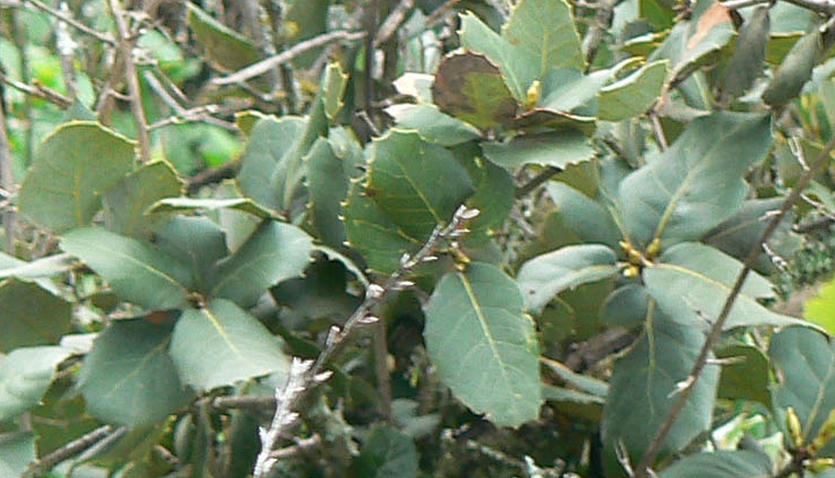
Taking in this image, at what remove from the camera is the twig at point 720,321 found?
0.66m

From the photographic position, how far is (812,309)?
1.71 feet

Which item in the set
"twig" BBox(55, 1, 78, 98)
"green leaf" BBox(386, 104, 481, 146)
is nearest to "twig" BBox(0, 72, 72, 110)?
"twig" BBox(55, 1, 78, 98)

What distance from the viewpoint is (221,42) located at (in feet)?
3.84

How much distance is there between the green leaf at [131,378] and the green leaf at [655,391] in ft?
0.98

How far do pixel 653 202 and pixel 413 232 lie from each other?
18 centimetres

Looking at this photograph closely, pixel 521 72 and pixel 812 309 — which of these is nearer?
pixel 812 309

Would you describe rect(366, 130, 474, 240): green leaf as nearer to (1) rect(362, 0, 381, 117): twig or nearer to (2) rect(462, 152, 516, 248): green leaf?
(2) rect(462, 152, 516, 248): green leaf

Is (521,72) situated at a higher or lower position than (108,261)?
higher

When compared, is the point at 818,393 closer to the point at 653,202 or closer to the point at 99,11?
the point at 653,202


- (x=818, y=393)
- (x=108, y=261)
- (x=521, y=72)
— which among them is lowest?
(x=818, y=393)

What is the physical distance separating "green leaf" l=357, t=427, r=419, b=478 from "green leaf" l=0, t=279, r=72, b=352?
245 millimetres

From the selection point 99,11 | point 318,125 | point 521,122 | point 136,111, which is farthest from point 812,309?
point 99,11

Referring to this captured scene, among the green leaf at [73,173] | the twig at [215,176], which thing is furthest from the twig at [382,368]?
the twig at [215,176]

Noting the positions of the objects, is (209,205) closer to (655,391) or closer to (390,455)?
(390,455)
